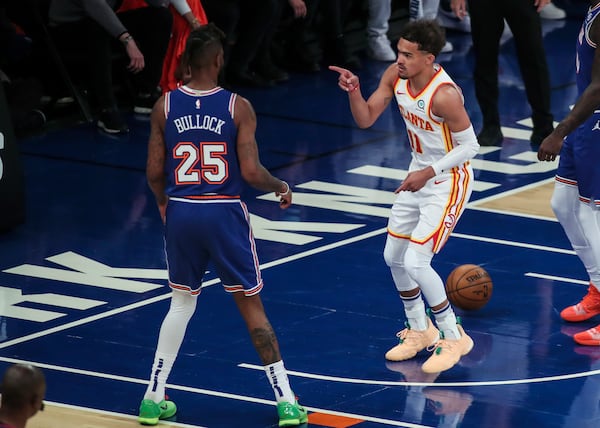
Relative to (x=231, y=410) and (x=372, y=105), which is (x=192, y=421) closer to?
(x=231, y=410)

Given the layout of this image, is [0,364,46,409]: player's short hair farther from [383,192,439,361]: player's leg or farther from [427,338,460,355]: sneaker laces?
[427,338,460,355]: sneaker laces

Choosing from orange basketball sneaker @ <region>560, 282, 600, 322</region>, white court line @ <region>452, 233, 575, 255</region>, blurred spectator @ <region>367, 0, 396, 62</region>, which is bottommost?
blurred spectator @ <region>367, 0, 396, 62</region>

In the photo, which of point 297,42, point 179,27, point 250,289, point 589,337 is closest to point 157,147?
point 250,289

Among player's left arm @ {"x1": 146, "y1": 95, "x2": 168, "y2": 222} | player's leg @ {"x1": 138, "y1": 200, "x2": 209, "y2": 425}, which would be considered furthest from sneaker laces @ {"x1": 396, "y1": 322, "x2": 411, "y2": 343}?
player's left arm @ {"x1": 146, "y1": 95, "x2": 168, "y2": 222}

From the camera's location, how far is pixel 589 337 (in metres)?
8.59

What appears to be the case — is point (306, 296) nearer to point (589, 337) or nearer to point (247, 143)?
point (589, 337)

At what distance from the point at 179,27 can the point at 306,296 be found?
5206 millimetres

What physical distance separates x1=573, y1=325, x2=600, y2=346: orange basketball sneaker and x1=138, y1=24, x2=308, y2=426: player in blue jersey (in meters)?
2.10

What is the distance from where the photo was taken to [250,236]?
7.20 m

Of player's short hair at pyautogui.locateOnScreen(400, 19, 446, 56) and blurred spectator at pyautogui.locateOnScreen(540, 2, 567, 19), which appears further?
blurred spectator at pyautogui.locateOnScreen(540, 2, 567, 19)

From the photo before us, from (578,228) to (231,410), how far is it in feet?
8.38

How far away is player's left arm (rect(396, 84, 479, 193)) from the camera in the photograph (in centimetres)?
791

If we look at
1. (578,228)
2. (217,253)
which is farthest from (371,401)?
(578,228)

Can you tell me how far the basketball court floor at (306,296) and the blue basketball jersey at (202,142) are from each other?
1201 mm
